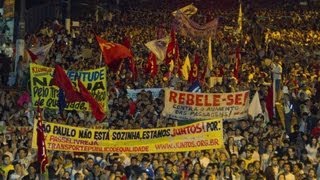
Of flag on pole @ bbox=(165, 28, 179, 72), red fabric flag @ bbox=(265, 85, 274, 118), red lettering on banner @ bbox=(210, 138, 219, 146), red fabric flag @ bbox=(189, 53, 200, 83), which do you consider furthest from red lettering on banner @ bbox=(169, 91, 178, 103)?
flag on pole @ bbox=(165, 28, 179, 72)

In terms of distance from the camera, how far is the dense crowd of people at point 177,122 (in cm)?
1550

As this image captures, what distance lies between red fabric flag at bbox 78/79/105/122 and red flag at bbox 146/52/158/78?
5301mm

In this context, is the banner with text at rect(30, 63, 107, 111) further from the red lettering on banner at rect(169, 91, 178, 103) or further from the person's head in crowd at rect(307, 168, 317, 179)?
the person's head in crowd at rect(307, 168, 317, 179)

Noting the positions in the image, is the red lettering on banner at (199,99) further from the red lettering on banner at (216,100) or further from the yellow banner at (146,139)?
the yellow banner at (146,139)

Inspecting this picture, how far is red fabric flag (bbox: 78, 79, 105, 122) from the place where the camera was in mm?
18047

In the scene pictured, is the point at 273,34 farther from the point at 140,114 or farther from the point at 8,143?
the point at 8,143

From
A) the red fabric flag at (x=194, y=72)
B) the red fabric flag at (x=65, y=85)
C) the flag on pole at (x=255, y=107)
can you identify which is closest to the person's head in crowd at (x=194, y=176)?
the red fabric flag at (x=65, y=85)

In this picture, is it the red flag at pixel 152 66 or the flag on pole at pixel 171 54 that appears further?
the flag on pole at pixel 171 54

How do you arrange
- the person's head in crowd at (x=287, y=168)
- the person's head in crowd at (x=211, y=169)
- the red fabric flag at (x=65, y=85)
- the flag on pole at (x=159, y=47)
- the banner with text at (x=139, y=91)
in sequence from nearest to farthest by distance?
the person's head in crowd at (x=211, y=169) < the person's head in crowd at (x=287, y=168) < the red fabric flag at (x=65, y=85) < the banner with text at (x=139, y=91) < the flag on pole at (x=159, y=47)

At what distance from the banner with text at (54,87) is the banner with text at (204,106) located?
4.23 ft

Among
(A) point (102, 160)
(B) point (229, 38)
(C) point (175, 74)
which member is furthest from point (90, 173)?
(B) point (229, 38)

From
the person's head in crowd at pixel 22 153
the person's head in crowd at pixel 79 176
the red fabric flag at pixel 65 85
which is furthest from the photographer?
the red fabric flag at pixel 65 85

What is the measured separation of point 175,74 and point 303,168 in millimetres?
7904

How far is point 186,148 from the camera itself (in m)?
16.3
